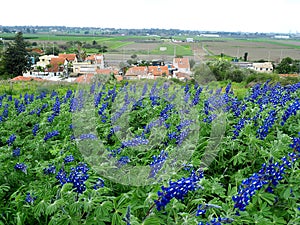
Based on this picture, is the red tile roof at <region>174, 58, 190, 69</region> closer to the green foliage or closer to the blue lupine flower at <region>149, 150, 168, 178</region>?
the green foliage

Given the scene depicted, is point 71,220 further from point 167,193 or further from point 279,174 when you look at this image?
point 279,174

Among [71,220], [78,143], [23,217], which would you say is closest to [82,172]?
[71,220]

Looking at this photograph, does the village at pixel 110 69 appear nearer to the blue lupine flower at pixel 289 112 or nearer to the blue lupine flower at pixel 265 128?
the blue lupine flower at pixel 289 112

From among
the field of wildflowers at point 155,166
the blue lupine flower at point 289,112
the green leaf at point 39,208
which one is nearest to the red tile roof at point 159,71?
the field of wildflowers at point 155,166

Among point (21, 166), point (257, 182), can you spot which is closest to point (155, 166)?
point (257, 182)

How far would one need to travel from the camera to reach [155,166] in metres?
2.70

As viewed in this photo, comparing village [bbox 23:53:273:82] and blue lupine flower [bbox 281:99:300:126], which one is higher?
blue lupine flower [bbox 281:99:300:126]

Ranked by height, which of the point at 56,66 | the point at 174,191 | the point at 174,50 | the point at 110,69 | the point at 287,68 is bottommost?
the point at 56,66

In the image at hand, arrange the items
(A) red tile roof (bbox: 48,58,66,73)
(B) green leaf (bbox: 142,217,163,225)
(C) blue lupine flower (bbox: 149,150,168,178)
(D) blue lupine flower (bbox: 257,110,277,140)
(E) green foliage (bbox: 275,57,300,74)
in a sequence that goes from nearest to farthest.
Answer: (B) green leaf (bbox: 142,217,163,225), (C) blue lupine flower (bbox: 149,150,168,178), (D) blue lupine flower (bbox: 257,110,277,140), (E) green foliage (bbox: 275,57,300,74), (A) red tile roof (bbox: 48,58,66,73)

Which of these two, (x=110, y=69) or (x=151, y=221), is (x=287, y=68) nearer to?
(x=110, y=69)

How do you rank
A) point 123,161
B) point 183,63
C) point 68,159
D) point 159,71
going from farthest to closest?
point 183,63 < point 159,71 < point 68,159 < point 123,161

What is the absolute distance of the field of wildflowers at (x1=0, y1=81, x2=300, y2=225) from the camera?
229 centimetres

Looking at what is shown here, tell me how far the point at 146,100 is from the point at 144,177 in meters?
3.68

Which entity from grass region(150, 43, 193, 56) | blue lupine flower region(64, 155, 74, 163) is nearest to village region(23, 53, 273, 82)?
grass region(150, 43, 193, 56)
